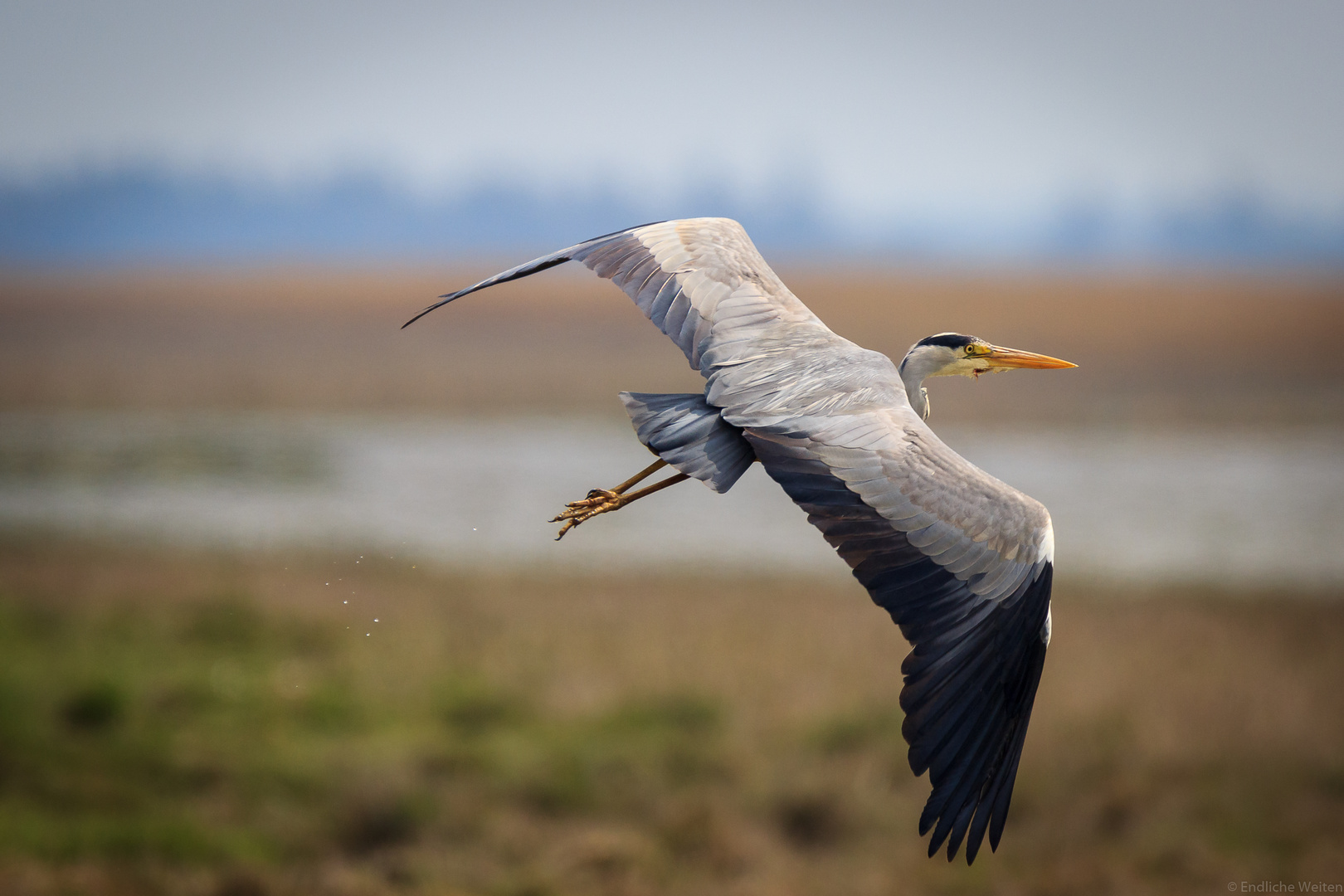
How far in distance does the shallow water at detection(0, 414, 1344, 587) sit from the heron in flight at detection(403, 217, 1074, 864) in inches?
817

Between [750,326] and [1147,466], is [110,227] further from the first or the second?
[750,326]

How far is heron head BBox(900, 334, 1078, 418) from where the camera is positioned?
13.8 ft

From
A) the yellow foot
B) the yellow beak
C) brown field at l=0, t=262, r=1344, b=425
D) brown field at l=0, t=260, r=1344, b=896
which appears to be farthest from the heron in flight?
brown field at l=0, t=262, r=1344, b=425

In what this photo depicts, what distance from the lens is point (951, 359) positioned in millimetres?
4223

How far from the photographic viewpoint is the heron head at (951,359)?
13.8 ft

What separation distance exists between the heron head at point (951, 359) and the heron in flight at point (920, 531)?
0.21 meters

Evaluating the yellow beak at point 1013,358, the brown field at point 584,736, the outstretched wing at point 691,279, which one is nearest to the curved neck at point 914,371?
the yellow beak at point 1013,358

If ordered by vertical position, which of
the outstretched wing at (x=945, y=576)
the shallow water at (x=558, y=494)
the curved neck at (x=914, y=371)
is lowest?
the shallow water at (x=558, y=494)

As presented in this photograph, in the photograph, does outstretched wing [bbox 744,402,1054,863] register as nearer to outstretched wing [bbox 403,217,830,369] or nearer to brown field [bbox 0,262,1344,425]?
outstretched wing [bbox 403,217,830,369]

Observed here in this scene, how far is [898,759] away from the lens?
17.6 m

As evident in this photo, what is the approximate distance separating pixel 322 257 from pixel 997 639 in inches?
6030

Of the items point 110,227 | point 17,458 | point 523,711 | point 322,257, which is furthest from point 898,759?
point 110,227

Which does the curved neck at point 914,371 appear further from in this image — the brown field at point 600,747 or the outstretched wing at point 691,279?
the brown field at point 600,747

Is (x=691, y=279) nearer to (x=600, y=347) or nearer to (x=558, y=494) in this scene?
(x=558, y=494)
